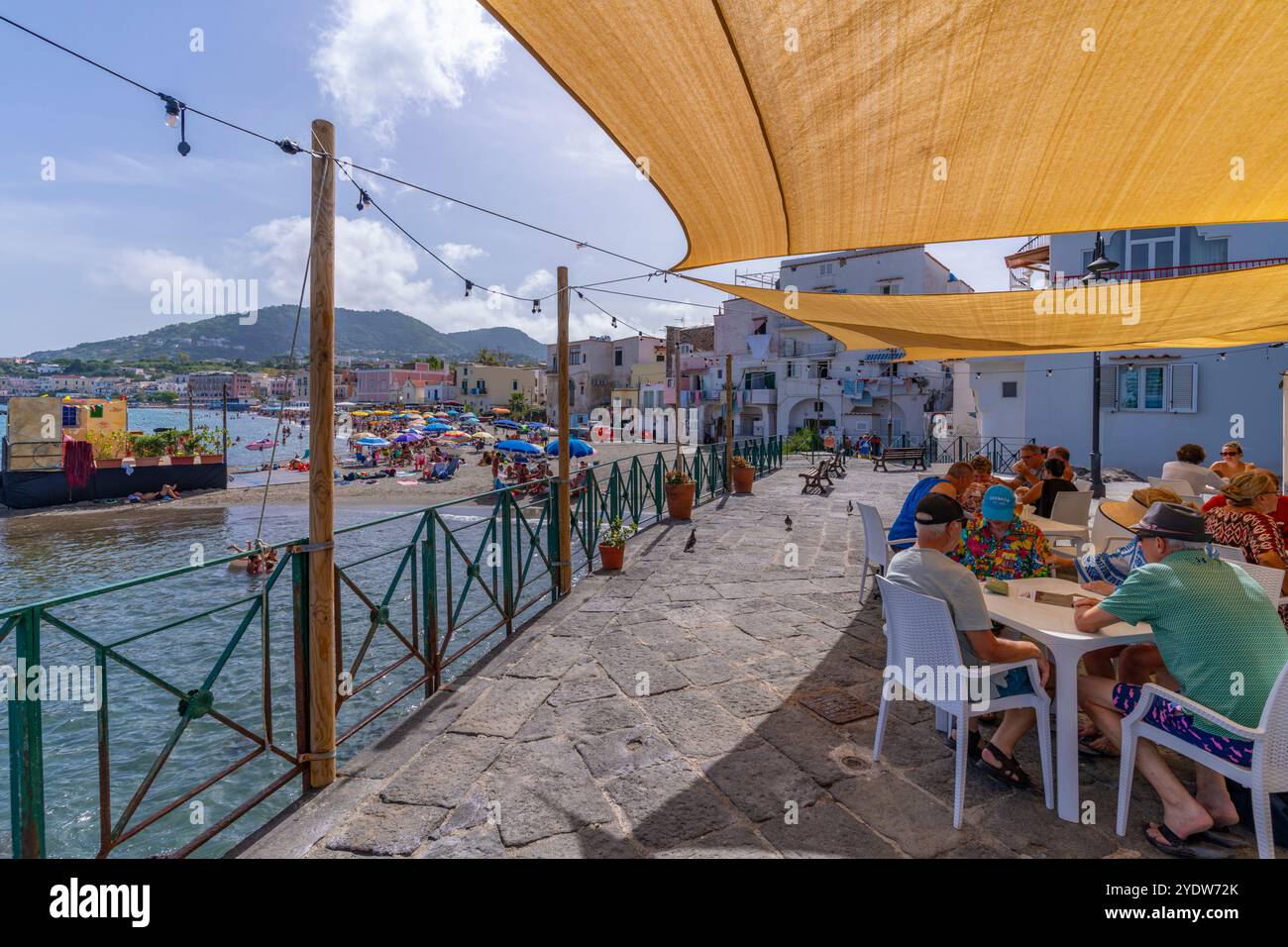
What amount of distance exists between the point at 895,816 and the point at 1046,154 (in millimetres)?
2845

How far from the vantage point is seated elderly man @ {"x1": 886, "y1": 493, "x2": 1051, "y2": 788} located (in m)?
2.60

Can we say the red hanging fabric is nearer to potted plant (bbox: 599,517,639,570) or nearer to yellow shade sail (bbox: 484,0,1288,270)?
potted plant (bbox: 599,517,639,570)

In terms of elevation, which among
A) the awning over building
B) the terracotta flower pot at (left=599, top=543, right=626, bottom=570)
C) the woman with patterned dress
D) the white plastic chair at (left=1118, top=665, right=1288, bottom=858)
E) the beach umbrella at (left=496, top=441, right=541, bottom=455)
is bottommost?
the terracotta flower pot at (left=599, top=543, right=626, bottom=570)

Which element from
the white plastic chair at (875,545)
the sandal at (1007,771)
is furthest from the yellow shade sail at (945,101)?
the sandal at (1007,771)

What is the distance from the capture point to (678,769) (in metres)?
2.92

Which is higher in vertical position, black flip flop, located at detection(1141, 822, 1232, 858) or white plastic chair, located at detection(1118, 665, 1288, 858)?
white plastic chair, located at detection(1118, 665, 1288, 858)

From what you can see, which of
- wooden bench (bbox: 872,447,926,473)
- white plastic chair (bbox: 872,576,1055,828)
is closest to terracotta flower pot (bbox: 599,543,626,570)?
white plastic chair (bbox: 872,576,1055,828)

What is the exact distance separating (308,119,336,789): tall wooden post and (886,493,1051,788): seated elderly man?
2.48m

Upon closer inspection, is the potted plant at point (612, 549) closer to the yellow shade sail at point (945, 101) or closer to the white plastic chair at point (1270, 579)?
the yellow shade sail at point (945, 101)

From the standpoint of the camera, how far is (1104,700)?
264cm

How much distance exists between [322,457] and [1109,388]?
20934 millimetres

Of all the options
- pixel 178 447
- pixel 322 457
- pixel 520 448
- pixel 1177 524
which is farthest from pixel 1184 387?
pixel 178 447
